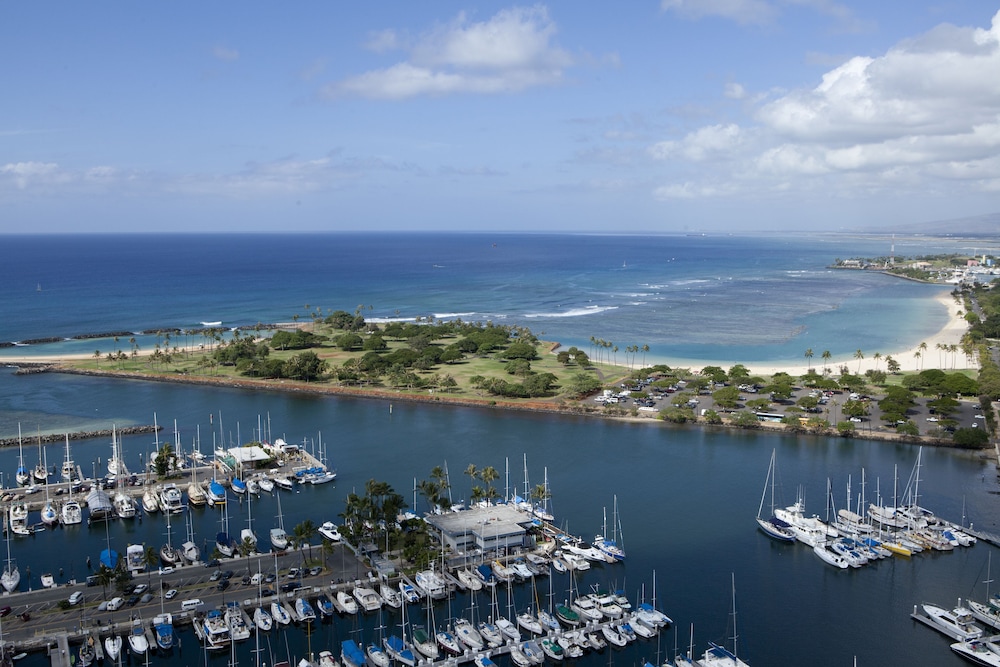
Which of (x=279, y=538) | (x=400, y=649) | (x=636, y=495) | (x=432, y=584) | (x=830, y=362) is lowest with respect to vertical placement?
(x=400, y=649)

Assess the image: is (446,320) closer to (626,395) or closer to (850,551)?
(626,395)

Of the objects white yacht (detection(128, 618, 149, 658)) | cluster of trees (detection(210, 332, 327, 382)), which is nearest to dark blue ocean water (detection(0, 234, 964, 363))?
cluster of trees (detection(210, 332, 327, 382))

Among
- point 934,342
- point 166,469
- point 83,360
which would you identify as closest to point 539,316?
point 934,342

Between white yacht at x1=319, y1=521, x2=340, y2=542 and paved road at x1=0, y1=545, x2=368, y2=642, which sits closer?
paved road at x1=0, y1=545, x2=368, y2=642

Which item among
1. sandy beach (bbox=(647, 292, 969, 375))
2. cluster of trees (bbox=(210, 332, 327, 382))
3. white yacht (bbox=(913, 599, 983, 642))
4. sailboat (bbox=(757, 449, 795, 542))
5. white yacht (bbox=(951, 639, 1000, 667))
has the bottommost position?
white yacht (bbox=(951, 639, 1000, 667))

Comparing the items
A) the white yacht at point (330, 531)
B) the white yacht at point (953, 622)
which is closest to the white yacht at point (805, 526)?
the white yacht at point (953, 622)

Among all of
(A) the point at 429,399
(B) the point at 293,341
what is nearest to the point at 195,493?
(A) the point at 429,399

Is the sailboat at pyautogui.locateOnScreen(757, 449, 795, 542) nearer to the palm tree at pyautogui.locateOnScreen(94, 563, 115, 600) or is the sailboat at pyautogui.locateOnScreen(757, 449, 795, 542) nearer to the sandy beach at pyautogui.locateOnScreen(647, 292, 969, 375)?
the palm tree at pyautogui.locateOnScreen(94, 563, 115, 600)

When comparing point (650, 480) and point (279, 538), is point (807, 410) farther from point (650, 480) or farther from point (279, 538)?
point (279, 538)
